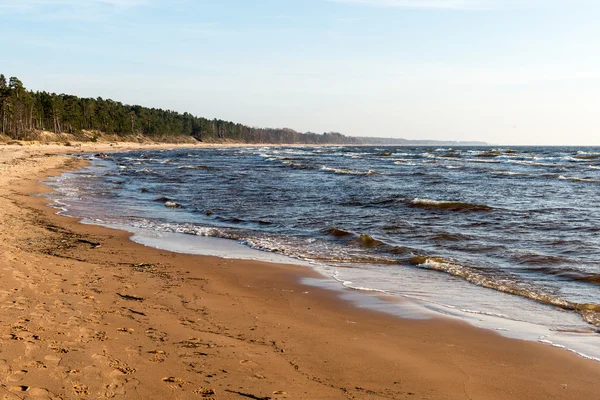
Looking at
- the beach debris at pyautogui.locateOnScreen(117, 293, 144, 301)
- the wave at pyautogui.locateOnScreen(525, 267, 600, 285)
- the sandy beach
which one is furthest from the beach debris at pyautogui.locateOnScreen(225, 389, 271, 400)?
the wave at pyautogui.locateOnScreen(525, 267, 600, 285)

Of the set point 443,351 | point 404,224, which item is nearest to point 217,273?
point 443,351

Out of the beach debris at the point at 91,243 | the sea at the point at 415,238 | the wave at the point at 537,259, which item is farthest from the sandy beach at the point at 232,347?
the wave at the point at 537,259

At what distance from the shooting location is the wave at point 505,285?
8.35 meters

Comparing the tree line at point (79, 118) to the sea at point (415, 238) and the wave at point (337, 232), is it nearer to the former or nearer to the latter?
the sea at point (415, 238)

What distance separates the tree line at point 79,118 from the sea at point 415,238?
202ft

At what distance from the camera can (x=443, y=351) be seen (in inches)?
251

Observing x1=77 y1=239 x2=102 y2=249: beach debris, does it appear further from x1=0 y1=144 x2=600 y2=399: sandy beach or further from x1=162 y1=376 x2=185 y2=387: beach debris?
x1=162 y1=376 x2=185 y2=387: beach debris

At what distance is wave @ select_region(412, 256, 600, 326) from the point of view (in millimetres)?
8352

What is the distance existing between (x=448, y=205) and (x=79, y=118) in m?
103

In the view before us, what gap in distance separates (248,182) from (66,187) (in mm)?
11473

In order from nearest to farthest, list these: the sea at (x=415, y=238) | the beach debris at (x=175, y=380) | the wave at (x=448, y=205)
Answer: the beach debris at (x=175, y=380) < the sea at (x=415, y=238) < the wave at (x=448, y=205)

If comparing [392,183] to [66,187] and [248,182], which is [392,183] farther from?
[66,187]

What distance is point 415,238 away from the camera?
14.9m

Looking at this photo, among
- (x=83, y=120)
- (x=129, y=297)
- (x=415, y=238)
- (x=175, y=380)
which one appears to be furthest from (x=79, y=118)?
(x=175, y=380)
